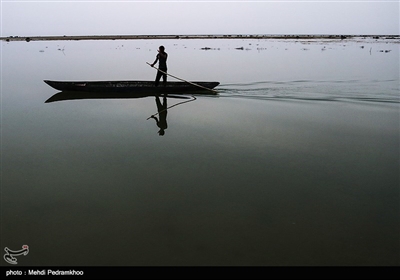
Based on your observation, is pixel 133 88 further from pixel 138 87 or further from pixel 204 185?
pixel 204 185

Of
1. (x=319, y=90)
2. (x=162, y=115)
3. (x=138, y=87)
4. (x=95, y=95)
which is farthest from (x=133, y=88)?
(x=319, y=90)

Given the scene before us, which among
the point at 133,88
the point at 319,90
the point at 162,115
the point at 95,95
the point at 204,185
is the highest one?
the point at 319,90

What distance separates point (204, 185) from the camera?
5.24 m

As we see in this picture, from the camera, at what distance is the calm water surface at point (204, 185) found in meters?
3.74

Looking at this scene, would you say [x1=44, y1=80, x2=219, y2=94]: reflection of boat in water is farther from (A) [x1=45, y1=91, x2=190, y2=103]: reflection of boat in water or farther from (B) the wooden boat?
(A) [x1=45, y1=91, x2=190, y2=103]: reflection of boat in water

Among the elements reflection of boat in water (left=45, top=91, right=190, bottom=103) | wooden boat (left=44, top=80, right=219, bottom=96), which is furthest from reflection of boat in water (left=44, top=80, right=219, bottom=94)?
reflection of boat in water (left=45, top=91, right=190, bottom=103)

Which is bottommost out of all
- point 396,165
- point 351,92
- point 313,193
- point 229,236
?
point 229,236

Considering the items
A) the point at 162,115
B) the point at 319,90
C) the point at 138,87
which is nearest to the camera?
the point at 162,115

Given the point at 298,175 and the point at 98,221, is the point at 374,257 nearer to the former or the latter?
the point at 298,175

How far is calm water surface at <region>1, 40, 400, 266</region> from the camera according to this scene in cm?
374

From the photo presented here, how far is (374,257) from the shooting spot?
3609 mm

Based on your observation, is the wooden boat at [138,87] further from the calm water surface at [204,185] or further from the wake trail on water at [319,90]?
the calm water surface at [204,185]

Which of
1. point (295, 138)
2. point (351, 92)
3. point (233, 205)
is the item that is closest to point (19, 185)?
point (233, 205)

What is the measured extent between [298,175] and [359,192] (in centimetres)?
104
